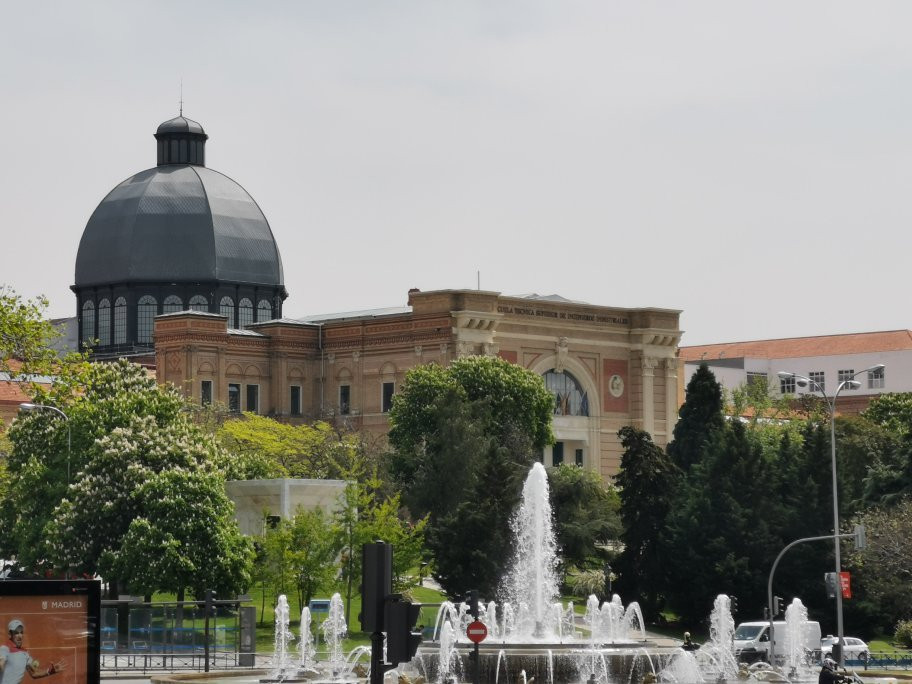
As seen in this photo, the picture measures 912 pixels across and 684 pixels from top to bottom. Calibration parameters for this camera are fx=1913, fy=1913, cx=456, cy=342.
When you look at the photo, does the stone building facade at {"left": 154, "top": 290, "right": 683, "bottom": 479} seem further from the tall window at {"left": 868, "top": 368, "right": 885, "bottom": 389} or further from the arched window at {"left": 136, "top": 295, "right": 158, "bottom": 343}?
the tall window at {"left": 868, "top": 368, "right": 885, "bottom": 389}

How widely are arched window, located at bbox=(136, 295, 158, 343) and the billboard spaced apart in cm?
10420

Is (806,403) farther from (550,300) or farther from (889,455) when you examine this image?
(889,455)

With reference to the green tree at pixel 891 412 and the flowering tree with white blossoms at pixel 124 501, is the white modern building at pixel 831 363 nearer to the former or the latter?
the green tree at pixel 891 412

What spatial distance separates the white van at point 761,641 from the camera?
58.3 meters

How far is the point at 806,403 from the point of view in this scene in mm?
127062

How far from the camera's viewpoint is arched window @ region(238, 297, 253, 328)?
399ft

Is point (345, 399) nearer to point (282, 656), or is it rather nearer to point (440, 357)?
point (440, 357)

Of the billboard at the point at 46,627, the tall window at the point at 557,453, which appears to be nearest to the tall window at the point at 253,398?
the tall window at the point at 557,453

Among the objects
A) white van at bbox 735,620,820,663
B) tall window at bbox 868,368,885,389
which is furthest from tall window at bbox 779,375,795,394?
white van at bbox 735,620,820,663

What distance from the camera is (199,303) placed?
119m

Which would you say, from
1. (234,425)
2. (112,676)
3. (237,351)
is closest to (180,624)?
(112,676)

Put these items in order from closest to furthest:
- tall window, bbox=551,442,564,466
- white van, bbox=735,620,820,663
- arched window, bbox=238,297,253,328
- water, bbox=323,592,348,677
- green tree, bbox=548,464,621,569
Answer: water, bbox=323,592,348,677 < white van, bbox=735,620,820,663 < green tree, bbox=548,464,621,569 < tall window, bbox=551,442,564,466 < arched window, bbox=238,297,253,328

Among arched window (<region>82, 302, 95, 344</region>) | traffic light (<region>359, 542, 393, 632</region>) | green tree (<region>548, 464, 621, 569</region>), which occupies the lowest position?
traffic light (<region>359, 542, 393, 632</region>)

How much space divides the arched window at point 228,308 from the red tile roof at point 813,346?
41807 mm
